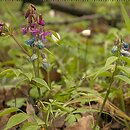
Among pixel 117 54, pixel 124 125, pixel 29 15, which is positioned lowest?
pixel 124 125

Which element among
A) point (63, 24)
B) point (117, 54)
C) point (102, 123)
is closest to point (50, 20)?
point (63, 24)

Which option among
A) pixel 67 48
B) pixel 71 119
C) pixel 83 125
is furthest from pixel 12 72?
pixel 67 48

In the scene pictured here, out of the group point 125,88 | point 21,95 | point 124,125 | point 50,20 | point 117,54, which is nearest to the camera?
point 117,54

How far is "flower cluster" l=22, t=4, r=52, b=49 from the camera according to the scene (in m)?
1.56

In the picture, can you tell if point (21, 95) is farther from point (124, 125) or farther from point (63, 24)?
point (63, 24)

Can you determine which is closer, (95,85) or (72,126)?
(72,126)

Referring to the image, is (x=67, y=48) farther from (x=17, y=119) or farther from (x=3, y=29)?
(x=17, y=119)

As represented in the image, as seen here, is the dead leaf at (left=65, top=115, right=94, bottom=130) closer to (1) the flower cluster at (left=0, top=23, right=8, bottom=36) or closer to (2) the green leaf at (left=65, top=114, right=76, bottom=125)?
(2) the green leaf at (left=65, top=114, right=76, bottom=125)

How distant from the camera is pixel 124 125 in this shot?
1857mm

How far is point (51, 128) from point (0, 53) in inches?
68.9

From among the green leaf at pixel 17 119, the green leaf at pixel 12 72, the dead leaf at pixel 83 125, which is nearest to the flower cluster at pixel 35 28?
the green leaf at pixel 12 72

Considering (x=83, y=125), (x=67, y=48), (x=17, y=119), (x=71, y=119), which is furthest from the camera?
(x=67, y=48)

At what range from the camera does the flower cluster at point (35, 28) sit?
156 centimetres

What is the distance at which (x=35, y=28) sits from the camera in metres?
1.57
